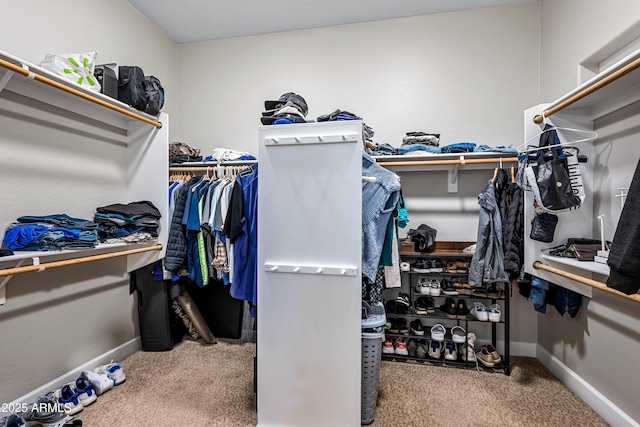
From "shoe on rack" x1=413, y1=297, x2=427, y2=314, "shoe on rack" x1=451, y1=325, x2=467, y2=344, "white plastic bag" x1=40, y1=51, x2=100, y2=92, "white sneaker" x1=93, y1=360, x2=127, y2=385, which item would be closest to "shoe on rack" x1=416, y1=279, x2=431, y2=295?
"shoe on rack" x1=413, y1=297, x2=427, y2=314

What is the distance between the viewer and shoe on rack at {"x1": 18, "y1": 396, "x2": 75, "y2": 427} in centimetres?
159

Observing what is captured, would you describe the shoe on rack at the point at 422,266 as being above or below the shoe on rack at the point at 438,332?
above

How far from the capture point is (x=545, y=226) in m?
1.82

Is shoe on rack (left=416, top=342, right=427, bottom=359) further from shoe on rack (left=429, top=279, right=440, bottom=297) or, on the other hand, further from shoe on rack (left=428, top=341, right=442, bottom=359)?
shoe on rack (left=429, top=279, right=440, bottom=297)

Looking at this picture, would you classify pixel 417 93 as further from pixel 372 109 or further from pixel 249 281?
pixel 249 281

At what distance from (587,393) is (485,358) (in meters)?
0.58

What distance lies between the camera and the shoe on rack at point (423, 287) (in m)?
2.43

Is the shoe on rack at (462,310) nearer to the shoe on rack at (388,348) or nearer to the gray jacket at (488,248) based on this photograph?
the gray jacket at (488,248)

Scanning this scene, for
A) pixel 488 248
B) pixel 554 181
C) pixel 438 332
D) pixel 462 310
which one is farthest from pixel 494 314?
pixel 554 181

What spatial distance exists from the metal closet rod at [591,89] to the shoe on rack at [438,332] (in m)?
1.66

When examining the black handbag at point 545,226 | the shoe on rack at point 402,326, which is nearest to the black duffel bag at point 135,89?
the shoe on rack at point 402,326

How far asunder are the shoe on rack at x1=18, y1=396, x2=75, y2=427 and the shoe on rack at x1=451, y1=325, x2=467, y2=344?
100 inches

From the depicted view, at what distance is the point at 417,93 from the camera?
2727 millimetres

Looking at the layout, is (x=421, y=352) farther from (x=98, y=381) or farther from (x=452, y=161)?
(x=98, y=381)
